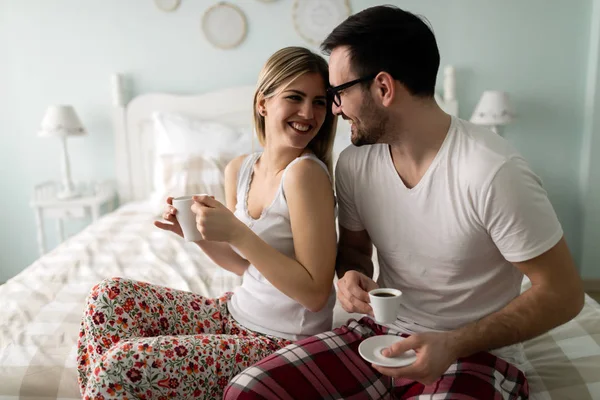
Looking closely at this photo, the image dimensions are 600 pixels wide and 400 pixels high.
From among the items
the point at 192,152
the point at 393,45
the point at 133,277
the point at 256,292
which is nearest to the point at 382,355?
the point at 256,292

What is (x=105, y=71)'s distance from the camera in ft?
10.5

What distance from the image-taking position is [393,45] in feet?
3.80

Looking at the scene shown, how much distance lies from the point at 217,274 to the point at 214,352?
894 mm

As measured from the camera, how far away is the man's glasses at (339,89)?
3.89ft

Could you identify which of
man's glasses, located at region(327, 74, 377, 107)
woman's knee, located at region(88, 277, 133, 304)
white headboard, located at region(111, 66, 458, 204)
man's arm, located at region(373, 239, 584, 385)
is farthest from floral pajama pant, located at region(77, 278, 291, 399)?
white headboard, located at region(111, 66, 458, 204)

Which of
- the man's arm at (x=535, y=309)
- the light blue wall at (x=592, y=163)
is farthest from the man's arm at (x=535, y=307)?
the light blue wall at (x=592, y=163)

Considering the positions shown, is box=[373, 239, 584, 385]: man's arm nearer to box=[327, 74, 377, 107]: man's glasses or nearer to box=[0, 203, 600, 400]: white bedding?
box=[0, 203, 600, 400]: white bedding

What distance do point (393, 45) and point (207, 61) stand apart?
2.20 m

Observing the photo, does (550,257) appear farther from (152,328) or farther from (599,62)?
(599,62)

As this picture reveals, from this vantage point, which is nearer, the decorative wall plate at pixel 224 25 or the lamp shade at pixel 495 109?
the lamp shade at pixel 495 109

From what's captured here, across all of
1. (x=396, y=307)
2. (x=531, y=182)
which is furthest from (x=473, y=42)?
(x=396, y=307)

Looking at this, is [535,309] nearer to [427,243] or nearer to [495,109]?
[427,243]

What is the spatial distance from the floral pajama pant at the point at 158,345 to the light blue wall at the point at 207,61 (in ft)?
6.91

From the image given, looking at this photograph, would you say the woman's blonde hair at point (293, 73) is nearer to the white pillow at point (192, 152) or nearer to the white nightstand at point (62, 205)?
the white pillow at point (192, 152)
